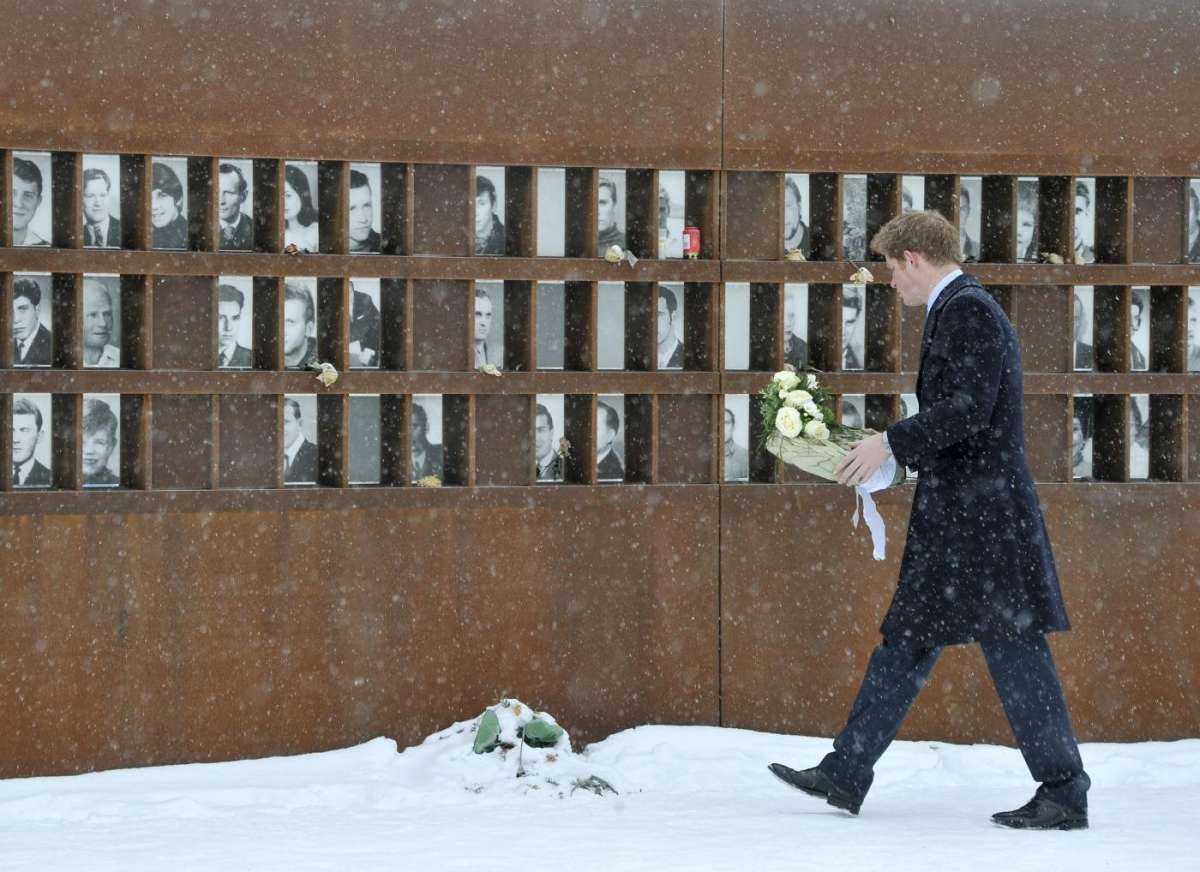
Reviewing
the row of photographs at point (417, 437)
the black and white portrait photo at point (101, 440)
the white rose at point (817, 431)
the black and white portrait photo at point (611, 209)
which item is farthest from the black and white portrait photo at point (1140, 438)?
the black and white portrait photo at point (101, 440)

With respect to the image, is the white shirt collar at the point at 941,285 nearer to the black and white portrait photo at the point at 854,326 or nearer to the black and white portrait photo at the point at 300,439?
the black and white portrait photo at the point at 854,326

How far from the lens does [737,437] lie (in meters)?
5.80

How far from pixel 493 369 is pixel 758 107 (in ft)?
4.29

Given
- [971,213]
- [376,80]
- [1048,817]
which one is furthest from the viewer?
[971,213]

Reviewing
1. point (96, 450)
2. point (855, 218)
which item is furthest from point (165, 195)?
point (855, 218)

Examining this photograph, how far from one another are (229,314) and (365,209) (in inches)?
22.8

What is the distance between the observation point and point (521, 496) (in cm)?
556

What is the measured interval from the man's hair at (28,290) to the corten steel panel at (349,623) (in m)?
0.71

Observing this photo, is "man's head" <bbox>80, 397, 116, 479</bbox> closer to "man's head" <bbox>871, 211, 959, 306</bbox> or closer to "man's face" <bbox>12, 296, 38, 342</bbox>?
"man's face" <bbox>12, 296, 38, 342</bbox>

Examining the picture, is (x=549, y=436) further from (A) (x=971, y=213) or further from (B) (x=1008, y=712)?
(B) (x=1008, y=712)

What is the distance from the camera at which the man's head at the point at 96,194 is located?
207 inches

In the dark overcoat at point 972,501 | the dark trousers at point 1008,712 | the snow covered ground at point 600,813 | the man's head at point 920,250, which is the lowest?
the snow covered ground at point 600,813

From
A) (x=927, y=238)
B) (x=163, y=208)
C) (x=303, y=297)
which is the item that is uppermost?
(x=163, y=208)

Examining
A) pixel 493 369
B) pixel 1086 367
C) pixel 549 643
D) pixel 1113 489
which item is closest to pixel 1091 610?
pixel 1113 489
